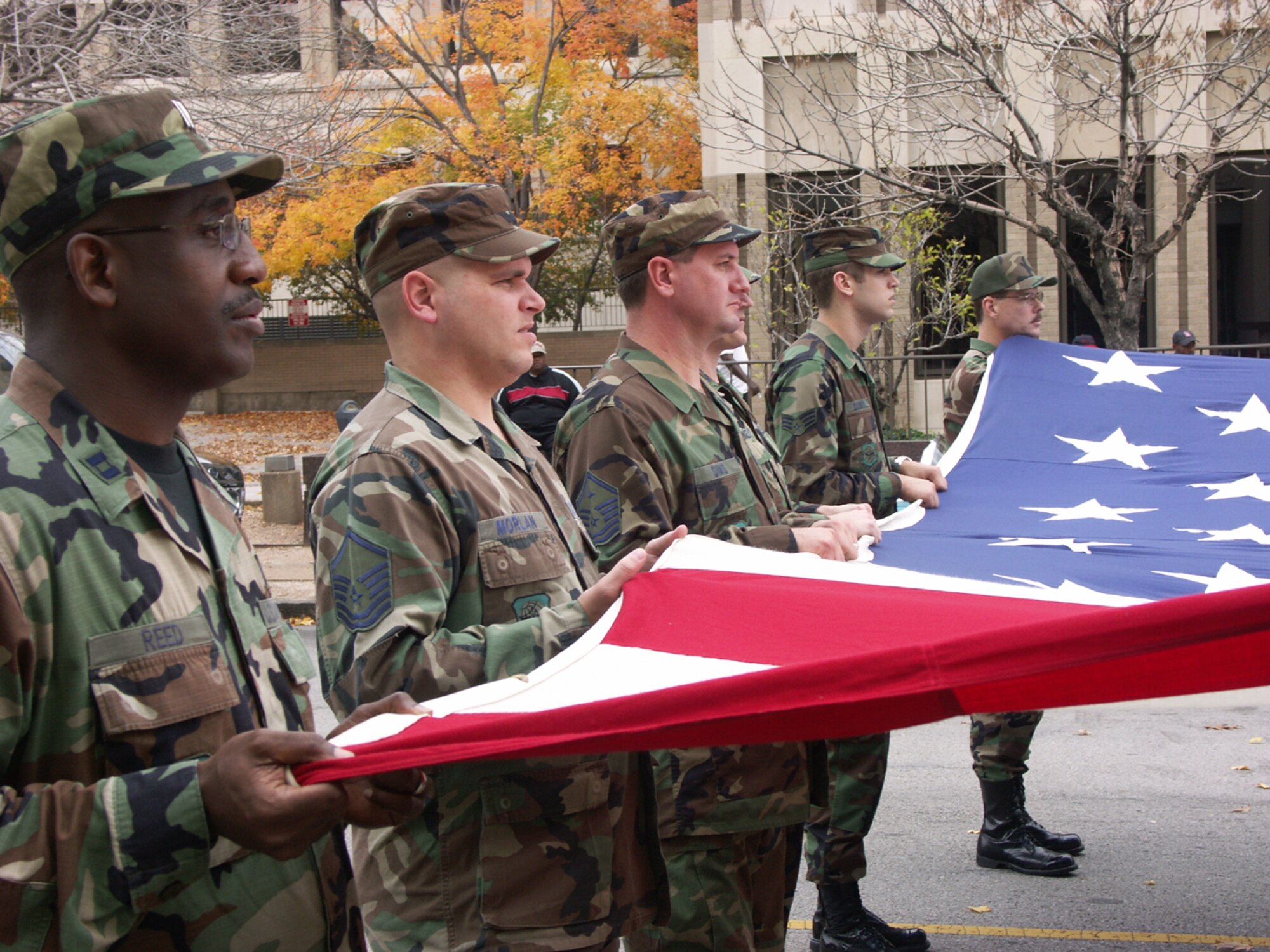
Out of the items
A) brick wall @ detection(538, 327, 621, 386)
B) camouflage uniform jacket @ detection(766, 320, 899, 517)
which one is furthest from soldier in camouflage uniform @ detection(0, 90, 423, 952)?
brick wall @ detection(538, 327, 621, 386)

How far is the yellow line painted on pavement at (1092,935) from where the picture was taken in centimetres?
448

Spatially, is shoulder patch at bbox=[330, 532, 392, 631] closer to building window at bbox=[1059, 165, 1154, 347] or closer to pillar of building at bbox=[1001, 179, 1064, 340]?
building window at bbox=[1059, 165, 1154, 347]

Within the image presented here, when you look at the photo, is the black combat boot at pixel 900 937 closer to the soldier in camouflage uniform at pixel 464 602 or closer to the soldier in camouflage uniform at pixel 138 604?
the soldier in camouflage uniform at pixel 464 602

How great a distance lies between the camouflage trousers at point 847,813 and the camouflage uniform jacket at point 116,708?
266cm

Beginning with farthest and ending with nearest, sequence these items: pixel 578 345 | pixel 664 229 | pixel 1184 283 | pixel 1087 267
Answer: pixel 578 345 < pixel 1087 267 < pixel 1184 283 < pixel 664 229

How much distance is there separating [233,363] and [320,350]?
30.1 m

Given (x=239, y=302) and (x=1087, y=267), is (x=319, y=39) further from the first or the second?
(x=239, y=302)

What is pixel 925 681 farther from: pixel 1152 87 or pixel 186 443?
pixel 1152 87

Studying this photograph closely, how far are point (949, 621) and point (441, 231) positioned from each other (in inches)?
53.2

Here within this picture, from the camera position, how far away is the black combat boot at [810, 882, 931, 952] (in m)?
4.35

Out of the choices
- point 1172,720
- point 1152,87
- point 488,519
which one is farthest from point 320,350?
point 488,519

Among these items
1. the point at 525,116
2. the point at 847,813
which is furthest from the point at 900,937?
the point at 525,116

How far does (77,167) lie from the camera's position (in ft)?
5.87

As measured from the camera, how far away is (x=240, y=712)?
1863 mm
